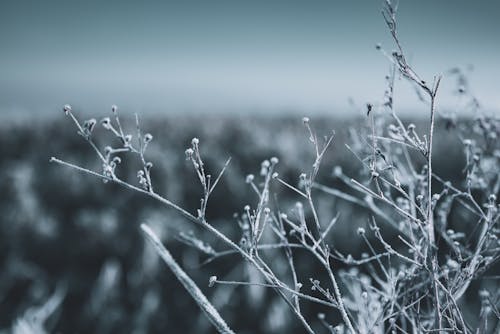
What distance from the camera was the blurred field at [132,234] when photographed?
393 cm

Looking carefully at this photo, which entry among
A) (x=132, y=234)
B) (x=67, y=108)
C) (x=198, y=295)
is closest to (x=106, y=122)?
(x=67, y=108)

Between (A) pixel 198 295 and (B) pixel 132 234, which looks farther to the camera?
(B) pixel 132 234

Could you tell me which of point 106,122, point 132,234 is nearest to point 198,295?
point 106,122

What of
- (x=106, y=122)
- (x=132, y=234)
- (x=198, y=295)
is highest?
(x=106, y=122)

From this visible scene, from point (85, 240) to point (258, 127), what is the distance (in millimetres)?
2350

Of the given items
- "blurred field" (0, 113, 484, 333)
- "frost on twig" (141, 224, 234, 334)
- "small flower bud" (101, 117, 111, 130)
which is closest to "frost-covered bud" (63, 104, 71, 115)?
"small flower bud" (101, 117, 111, 130)

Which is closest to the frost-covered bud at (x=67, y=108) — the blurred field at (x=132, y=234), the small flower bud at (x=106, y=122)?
the small flower bud at (x=106, y=122)

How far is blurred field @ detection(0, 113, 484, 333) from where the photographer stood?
12.9 ft

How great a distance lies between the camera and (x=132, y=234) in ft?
13.7

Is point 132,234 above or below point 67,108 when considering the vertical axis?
below

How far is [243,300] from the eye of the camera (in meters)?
4.03

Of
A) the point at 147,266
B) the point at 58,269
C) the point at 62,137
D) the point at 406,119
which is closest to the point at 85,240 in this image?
the point at 58,269

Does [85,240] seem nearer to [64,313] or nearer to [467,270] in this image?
[64,313]

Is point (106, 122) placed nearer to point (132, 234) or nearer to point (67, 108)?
point (67, 108)
